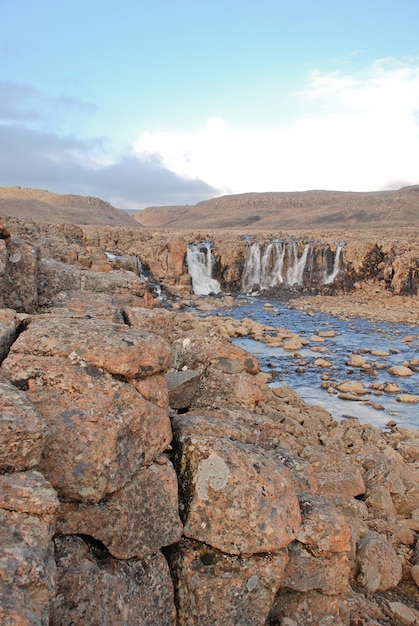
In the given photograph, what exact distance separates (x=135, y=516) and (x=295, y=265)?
4297 cm

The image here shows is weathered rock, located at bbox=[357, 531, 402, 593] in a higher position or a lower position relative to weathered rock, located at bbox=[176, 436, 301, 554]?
lower

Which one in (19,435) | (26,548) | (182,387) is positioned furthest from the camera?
(182,387)

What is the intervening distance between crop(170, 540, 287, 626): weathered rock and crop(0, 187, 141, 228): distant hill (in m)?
82.9

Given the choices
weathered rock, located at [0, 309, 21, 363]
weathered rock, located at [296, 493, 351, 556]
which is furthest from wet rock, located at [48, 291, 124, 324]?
weathered rock, located at [296, 493, 351, 556]

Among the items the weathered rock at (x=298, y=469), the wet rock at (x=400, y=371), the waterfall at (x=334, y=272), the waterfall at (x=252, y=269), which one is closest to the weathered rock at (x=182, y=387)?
the weathered rock at (x=298, y=469)

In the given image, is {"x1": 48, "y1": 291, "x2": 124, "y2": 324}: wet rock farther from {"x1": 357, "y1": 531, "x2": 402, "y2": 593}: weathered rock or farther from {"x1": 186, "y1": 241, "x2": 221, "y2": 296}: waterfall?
{"x1": 186, "y1": 241, "x2": 221, "y2": 296}: waterfall

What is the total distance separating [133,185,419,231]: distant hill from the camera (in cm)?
11211

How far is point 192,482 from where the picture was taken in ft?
16.0

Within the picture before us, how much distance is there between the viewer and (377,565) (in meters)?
6.58

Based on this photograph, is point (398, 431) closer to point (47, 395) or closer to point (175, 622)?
point (175, 622)

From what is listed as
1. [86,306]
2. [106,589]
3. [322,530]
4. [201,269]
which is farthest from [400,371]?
[201,269]

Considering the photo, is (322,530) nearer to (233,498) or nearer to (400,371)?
(233,498)

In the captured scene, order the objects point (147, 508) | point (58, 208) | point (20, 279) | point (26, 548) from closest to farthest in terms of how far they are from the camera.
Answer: point (26, 548) < point (147, 508) < point (20, 279) < point (58, 208)

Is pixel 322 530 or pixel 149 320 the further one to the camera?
pixel 149 320
